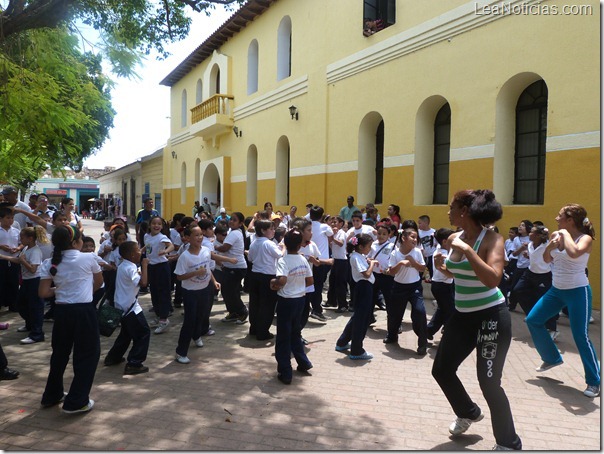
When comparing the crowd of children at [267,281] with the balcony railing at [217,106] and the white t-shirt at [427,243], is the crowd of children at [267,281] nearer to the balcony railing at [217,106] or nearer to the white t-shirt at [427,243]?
the white t-shirt at [427,243]

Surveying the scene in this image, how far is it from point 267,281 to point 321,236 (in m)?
2.27

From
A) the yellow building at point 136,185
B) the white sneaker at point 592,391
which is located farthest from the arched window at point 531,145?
the yellow building at point 136,185

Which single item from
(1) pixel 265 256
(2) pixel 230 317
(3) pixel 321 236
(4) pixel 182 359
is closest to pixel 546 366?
(1) pixel 265 256

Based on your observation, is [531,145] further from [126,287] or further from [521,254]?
[126,287]

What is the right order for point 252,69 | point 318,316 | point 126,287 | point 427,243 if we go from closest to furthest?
point 126,287, point 318,316, point 427,243, point 252,69

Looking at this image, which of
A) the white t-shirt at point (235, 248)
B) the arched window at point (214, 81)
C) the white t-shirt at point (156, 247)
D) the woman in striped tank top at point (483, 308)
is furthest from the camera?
the arched window at point (214, 81)

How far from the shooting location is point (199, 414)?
13.6ft

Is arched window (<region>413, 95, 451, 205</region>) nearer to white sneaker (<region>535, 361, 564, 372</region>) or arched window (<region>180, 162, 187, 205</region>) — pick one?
white sneaker (<region>535, 361, 564, 372</region>)

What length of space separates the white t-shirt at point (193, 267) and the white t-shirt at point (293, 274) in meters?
1.12

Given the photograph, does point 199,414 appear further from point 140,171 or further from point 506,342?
point 140,171

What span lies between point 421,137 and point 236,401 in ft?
28.4

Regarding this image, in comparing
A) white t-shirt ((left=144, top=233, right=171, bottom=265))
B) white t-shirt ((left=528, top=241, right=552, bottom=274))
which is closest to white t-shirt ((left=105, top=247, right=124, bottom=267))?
white t-shirt ((left=144, top=233, right=171, bottom=265))

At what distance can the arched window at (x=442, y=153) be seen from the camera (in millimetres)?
11172

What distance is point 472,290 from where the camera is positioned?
3.38 metres
